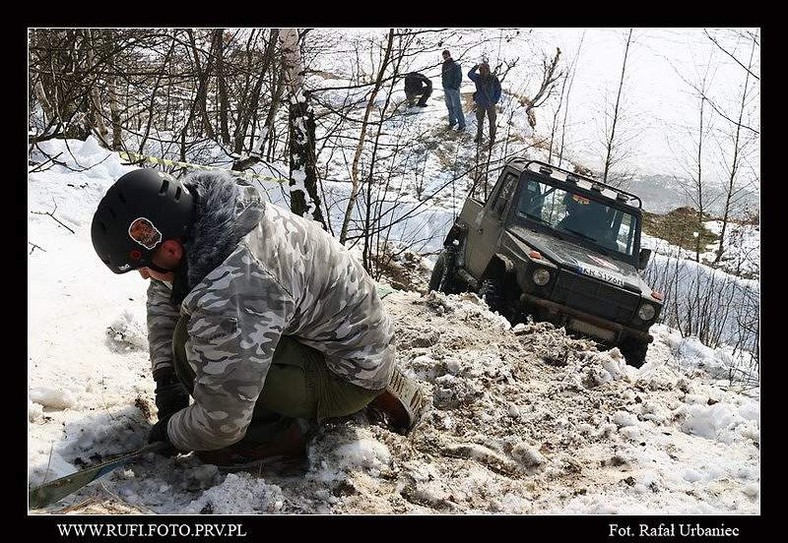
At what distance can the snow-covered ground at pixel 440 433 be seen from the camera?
2771 millimetres

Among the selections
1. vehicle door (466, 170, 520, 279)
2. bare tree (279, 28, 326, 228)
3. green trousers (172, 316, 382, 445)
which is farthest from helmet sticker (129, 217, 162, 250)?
vehicle door (466, 170, 520, 279)

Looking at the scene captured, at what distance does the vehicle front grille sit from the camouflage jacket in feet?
11.9

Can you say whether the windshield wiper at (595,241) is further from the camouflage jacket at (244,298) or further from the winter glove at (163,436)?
the winter glove at (163,436)

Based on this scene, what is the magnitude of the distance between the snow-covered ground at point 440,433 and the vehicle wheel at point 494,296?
1.19 meters

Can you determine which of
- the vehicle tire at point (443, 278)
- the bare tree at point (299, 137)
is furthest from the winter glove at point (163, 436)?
the vehicle tire at point (443, 278)

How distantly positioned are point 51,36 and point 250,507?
4.15 metres

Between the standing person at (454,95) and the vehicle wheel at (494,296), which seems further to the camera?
the standing person at (454,95)

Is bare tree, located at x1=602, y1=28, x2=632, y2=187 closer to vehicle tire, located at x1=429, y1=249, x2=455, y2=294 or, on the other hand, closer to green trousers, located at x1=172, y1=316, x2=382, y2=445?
vehicle tire, located at x1=429, y1=249, x2=455, y2=294

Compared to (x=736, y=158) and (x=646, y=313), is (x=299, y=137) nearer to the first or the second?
(x=646, y=313)

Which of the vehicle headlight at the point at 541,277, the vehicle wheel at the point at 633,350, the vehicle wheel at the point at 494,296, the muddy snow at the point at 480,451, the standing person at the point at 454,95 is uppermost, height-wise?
the standing person at the point at 454,95

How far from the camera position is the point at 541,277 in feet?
20.0

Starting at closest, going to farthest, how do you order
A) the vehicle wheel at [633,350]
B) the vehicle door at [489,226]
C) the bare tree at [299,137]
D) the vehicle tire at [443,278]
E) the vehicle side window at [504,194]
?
the vehicle wheel at [633,350], the bare tree at [299,137], the vehicle door at [489,226], the vehicle side window at [504,194], the vehicle tire at [443,278]

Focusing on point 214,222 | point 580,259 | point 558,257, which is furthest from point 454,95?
point 214,222
